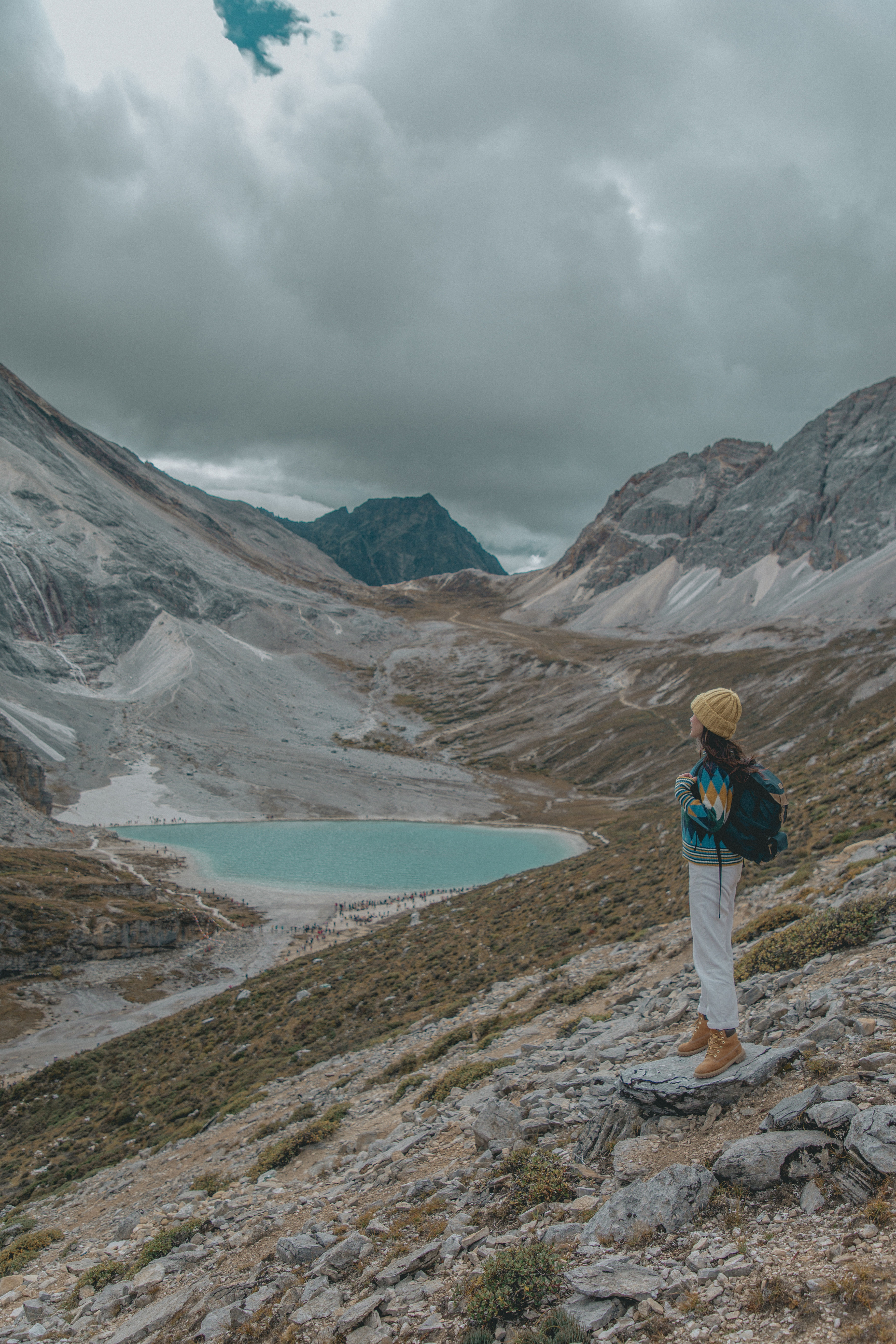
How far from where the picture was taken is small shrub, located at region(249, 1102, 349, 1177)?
36.5 ft

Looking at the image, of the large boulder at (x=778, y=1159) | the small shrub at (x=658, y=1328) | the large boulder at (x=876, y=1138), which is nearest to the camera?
the small shrub at (x=658, y=1328)

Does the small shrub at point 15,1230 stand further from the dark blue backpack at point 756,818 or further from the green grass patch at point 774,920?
the dark blue backpack at point 756,818

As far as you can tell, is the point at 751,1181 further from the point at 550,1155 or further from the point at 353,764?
the point at 353,764

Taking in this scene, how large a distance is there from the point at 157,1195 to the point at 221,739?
435ft

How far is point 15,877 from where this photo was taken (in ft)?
148

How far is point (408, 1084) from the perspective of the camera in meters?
13.0

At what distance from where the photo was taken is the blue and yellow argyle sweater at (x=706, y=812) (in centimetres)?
690

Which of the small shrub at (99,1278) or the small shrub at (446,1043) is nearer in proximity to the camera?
the small shrub at (99,1278)

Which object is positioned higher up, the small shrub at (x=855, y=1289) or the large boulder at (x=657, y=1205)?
the small shrub at (x=855, y=1289)

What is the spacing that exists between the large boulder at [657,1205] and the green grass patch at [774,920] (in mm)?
8466

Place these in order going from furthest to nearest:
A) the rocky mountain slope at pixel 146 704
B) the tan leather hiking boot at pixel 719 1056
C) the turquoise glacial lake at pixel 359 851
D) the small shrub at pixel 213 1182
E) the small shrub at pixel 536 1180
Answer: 1. the rocky mountain slope at pixel 146 704
2. the turquoise glacial lake at pixel 359 851
3. the small shrub at pixel 213 1182
4. the tan leather hiking boot at pixel 719 1056
5. the small shrub at pixel 536 1180

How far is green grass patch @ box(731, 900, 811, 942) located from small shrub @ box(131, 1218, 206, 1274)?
10.5 m

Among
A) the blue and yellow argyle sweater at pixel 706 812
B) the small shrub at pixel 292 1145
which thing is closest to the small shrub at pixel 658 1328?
the blue and yellow argyle sweater at pixel 706 812

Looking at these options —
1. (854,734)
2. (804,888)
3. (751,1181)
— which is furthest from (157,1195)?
(854,734)
